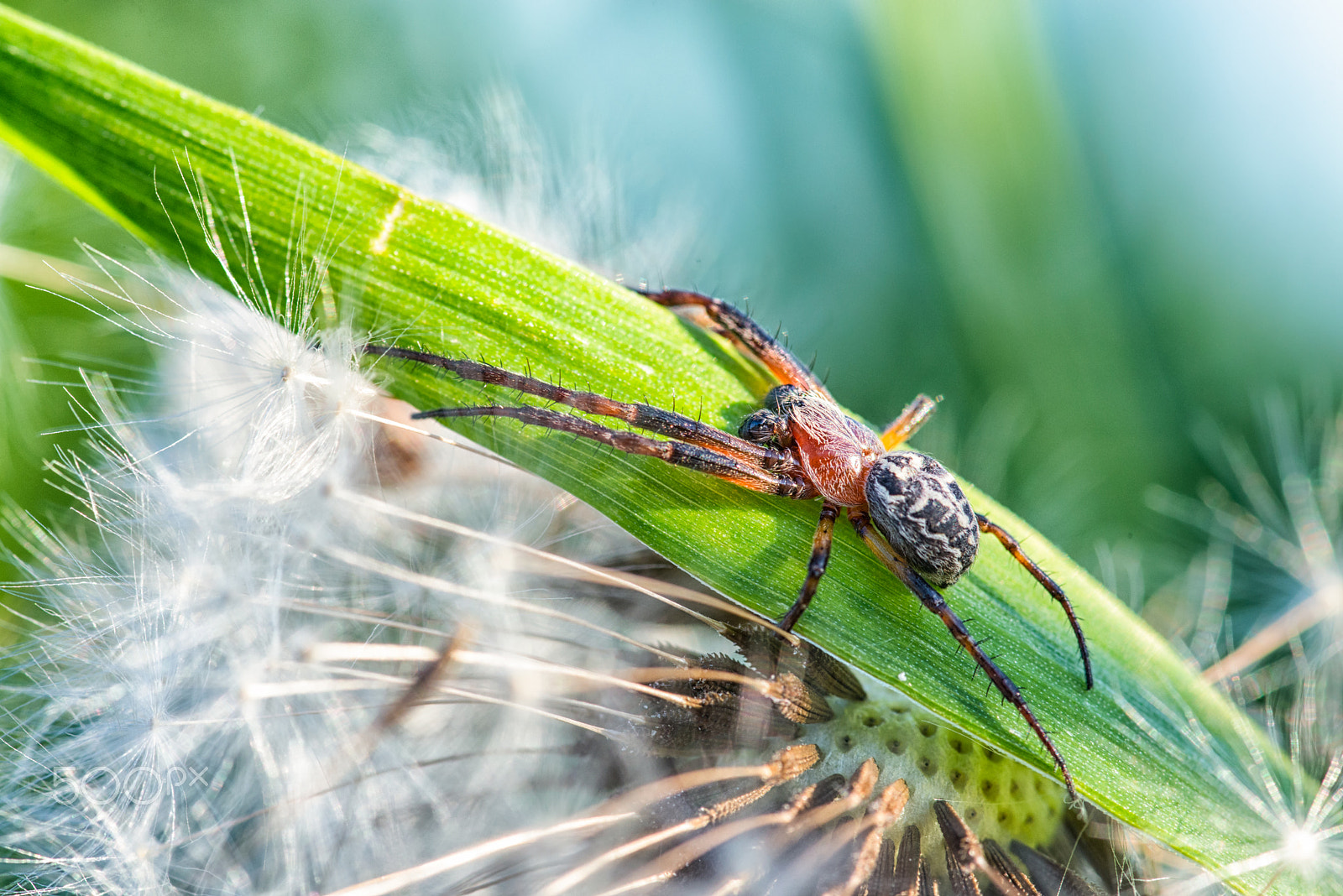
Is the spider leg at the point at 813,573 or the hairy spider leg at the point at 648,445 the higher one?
the hairy spider leg at the point at 648,445

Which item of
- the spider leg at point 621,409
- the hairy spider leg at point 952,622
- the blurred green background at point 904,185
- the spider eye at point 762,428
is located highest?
the blurred green background at point 904,185

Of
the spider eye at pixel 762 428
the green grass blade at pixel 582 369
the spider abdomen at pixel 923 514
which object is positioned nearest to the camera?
the green grass blade at pixel 582 369

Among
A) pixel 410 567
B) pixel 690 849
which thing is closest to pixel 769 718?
pixel 690 849

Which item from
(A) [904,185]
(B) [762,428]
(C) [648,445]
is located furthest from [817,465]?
(A) [904,185]

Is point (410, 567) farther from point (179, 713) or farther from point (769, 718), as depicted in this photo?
point (769, 718)

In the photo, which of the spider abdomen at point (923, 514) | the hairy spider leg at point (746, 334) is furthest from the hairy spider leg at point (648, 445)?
the hairy spider leg at point (746, 334)

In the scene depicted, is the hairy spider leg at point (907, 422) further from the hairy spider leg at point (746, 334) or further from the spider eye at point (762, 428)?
the spider eye at point (762, 428)

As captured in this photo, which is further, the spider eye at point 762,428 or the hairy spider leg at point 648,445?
the spider eye at point 762,428

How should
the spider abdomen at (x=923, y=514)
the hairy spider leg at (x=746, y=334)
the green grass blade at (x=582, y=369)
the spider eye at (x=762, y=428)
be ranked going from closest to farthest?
1. the green grass blade at (x=582, y=369)
2. the spider abdomen at (x=923, y=514)
3. the spider eye at (x=762, y=428)
4. the hairy spider leg at (x=746, y=334)
